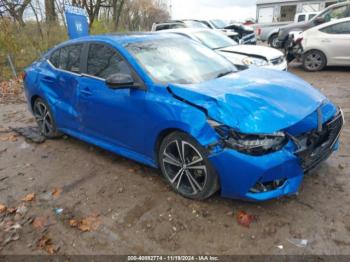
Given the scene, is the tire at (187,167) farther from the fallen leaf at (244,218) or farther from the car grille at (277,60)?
the car grille at (277,60)

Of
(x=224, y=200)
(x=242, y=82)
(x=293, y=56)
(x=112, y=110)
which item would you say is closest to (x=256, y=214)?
(x=224, y=200)

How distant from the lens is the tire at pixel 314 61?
371 inches

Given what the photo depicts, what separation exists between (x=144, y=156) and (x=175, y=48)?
1.46 metres

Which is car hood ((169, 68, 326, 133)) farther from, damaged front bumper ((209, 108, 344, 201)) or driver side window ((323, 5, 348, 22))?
driver side window ((323, 5, 348, 22))

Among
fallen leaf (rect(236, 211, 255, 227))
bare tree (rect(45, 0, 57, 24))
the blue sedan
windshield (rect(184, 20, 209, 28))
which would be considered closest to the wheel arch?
the blue sedan

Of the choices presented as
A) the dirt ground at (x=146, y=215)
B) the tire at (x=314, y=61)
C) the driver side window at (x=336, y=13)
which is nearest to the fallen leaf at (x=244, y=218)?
the dirt ground at (x=146, y=215)

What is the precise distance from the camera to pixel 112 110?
12.2ft

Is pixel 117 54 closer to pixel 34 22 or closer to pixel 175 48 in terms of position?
pixel 175 48

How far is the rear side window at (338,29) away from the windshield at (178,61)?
656cm

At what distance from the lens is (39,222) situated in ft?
10.5

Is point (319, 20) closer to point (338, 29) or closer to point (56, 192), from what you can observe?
point (338, 29)

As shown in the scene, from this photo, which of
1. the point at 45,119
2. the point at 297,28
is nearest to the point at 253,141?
the point at 45,119

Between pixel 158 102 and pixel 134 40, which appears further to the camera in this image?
pixel 134 40

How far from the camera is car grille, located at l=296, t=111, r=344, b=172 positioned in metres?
2.86
